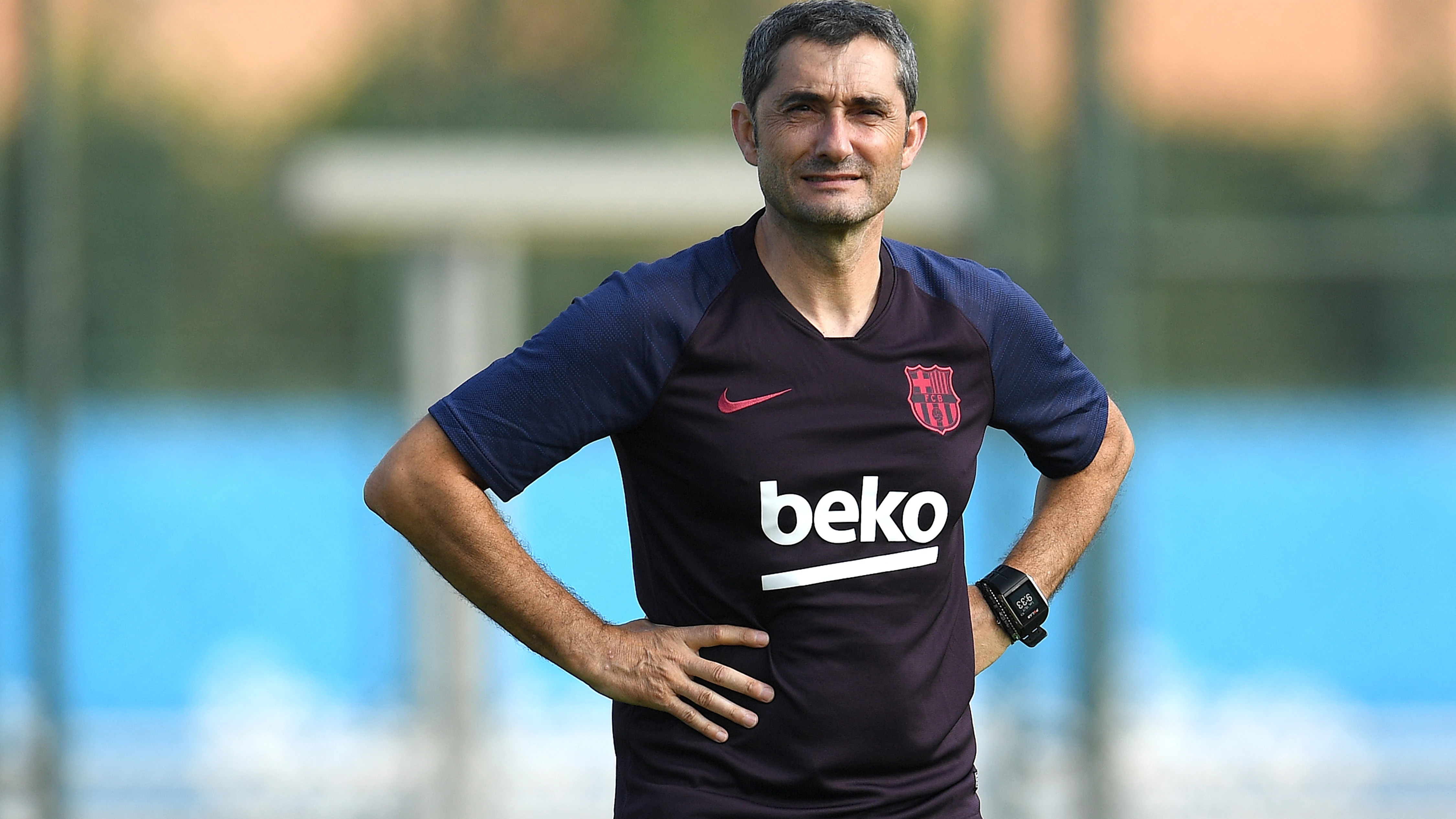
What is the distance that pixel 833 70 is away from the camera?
2369 millimetres

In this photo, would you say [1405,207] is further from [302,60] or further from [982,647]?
[302,60]

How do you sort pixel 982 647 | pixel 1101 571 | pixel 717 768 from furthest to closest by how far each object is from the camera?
pixel 1101 571 → pixel 982 647 → pixel 717 768

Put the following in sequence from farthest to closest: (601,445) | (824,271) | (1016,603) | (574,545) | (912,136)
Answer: (601,445) → (574,545) → (1016,603) → (912,136) → (824,271)

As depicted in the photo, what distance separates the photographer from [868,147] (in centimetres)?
238

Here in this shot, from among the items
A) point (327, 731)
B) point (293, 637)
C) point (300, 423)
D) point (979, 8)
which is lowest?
point (327, 731)

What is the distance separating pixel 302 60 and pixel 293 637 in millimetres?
2265

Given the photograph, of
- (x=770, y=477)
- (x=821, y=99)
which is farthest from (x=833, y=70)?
(x=770, y=477)

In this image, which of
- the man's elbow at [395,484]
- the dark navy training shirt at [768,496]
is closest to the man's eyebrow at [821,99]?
the dark navy training shirt at [768,496]

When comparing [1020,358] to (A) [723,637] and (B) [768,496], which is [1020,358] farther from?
(A) [723,637]

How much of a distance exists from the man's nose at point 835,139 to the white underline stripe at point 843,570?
642 millimetres

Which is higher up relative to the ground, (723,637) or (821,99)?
(821,99)

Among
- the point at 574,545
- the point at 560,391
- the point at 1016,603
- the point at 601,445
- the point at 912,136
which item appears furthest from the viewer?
the point at 601,445

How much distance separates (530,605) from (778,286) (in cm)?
67

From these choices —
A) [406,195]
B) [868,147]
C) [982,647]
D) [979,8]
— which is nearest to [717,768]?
[982,647]
